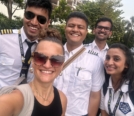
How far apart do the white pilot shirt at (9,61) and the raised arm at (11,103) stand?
0.98m

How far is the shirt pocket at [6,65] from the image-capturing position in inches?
97.4

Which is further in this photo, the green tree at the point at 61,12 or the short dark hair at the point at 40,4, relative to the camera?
the green tree at the point at 61,12

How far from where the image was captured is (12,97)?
147cm

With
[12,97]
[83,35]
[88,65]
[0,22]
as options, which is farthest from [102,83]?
[0,22]

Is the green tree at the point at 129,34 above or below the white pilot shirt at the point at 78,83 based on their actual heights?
below

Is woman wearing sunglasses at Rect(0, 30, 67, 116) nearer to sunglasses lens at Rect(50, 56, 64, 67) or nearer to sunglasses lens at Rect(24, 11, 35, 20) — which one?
sunglasses lens at Rect(50, 56, 64, 67)

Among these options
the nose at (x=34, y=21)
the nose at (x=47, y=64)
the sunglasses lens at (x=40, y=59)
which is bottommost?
the nose at (x=47, y=64)

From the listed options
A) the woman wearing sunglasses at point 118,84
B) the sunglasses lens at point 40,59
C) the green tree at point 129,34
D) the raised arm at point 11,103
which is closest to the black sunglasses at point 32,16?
the sunglasses lens at point 40,59

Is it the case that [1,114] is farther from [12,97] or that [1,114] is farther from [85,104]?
[85,104]

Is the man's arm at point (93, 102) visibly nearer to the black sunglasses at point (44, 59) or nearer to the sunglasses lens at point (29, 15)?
the black sunglasses at point (44, 59)

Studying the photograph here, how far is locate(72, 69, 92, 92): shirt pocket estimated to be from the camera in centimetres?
252

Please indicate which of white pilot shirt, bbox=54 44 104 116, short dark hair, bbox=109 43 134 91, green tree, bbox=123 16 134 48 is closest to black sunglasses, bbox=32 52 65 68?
white pilot shirt, bbox=54 44 104 116

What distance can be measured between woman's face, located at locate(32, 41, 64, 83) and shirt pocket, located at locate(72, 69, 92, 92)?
2.28 feet

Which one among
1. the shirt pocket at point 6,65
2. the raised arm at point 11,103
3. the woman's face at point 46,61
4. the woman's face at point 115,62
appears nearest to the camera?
the raised arm at point 11,103
